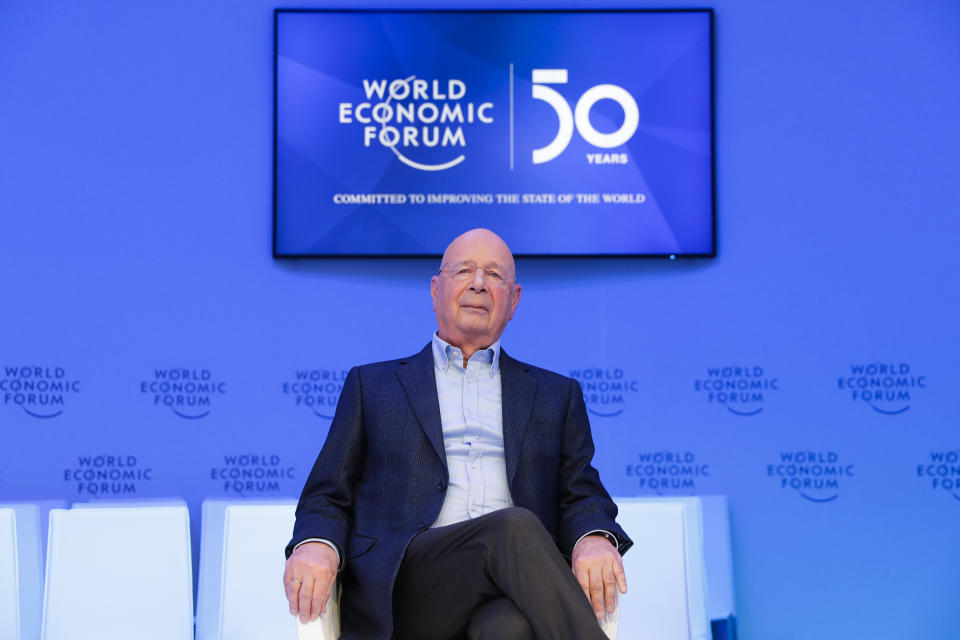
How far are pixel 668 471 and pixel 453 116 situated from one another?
1495mm

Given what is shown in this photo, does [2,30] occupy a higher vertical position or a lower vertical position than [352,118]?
higher

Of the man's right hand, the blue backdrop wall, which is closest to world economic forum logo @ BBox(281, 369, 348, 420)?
the blue backdrop wall

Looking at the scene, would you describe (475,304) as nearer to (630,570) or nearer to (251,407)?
(630,570)

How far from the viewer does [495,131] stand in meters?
3.64

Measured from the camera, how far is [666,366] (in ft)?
12.0

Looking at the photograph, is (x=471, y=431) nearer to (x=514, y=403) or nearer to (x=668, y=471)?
(x=514, y=403)

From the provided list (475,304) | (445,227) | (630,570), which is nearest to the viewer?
(475,304)

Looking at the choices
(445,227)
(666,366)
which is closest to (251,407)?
(445,227)

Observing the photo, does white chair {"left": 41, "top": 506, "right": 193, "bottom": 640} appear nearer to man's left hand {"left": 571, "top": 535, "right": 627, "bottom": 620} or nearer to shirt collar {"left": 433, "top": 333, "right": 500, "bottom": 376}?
shirt collar {"left": 433, "top": 333, "right": 500, "bottom": 376}

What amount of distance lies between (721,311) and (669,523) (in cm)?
109

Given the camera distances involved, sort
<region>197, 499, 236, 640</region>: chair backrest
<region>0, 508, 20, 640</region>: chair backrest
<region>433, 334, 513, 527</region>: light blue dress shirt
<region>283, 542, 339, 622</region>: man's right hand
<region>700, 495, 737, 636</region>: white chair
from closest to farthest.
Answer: <region>283, 542, 339, 622</region>: man's right hand → <region>433, 334, 513, 527</region>: light blue dress shirt → <region>0, 508, 20, 640</region>: chair backrest → <region>197, 499, 236, 640</region>: chair backrest → <region>700, 495, 737, 636</region>: white chair

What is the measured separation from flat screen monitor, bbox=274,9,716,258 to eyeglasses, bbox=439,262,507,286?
47.7 inches

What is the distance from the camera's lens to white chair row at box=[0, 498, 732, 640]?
8.98ft

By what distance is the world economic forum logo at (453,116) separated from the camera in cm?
362
